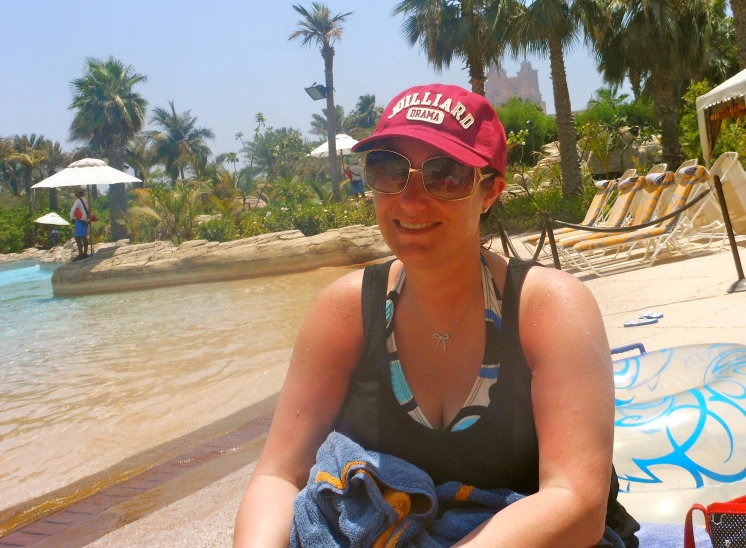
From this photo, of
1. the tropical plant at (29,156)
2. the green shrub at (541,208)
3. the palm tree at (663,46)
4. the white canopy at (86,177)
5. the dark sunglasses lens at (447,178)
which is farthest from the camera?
the tropical plant at (29,156)

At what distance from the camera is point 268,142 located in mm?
76188

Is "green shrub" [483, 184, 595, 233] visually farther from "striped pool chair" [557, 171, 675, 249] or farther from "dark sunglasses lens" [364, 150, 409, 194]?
"dark sunglasses lens" [364, 150, 409, 194]

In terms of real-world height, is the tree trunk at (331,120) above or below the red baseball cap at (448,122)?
above

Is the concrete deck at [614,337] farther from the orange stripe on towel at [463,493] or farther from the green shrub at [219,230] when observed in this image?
the green shrub at [219,230]

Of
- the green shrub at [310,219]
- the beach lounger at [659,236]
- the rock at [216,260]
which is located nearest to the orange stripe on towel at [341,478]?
the beach lounger at [659,236]

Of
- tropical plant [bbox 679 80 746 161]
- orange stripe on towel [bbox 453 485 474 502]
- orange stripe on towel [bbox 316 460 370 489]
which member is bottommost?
orange stripe on towel [bbox 453 485 474 502]

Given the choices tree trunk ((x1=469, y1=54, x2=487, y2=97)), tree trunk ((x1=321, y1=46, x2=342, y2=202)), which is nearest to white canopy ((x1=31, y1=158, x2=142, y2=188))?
tree trunk ((x1=321, y1=46, x2=342, y2=202))

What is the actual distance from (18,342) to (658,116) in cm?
1749

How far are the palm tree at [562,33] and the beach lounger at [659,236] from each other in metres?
8.89

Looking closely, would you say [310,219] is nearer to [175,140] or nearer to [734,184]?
[734,184]

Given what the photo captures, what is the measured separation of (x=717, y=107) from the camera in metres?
11.9

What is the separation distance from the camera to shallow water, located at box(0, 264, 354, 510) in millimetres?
5023

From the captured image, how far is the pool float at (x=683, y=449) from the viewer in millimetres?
1932

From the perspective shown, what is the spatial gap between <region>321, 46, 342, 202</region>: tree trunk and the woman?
2505 cm
